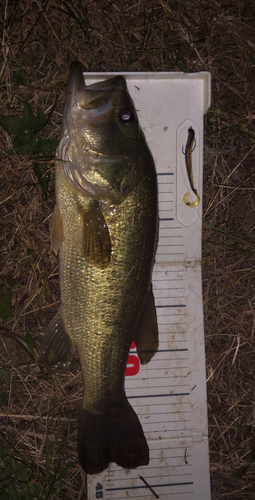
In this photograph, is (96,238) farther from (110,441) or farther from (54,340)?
(110,441)

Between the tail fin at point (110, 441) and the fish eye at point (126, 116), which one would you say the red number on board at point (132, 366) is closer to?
the tail fin at point (110, 441)

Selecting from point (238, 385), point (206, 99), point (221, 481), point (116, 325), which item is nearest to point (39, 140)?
point (206, 99)

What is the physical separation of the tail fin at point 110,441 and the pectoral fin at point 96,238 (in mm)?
1026

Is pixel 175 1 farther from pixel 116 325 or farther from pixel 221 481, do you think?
pixel 221 481

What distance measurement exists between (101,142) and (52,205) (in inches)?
35.0

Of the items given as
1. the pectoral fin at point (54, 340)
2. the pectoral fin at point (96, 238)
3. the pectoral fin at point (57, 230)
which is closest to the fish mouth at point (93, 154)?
the pectoral fin at point (96, 238)

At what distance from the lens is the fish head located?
171cm

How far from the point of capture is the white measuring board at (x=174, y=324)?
2.37 m

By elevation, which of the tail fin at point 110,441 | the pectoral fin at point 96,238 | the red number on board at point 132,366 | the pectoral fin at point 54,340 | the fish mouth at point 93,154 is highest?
the fish mouth at point 93,154

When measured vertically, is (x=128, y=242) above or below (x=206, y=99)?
below

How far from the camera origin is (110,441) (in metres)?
2.00

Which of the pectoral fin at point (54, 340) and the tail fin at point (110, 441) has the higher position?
the pectoral fin at point (54, 340)

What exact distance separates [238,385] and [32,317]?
1879 mm

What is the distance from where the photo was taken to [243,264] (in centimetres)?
267
